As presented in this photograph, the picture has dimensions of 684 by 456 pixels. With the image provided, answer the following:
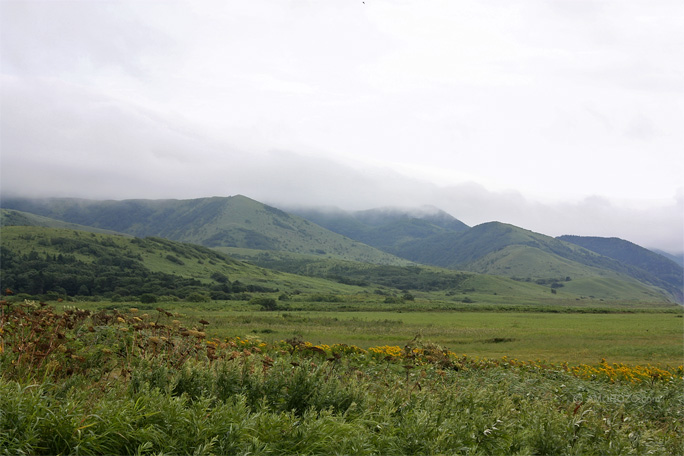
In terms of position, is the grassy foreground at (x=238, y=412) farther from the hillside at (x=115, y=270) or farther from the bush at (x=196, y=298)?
the hillside at (x=115, y=270)

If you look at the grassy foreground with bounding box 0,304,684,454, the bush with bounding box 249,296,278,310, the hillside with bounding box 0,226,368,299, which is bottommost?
the hillside with bounding box 0,226,368,299

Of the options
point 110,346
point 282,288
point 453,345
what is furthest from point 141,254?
point 110,346

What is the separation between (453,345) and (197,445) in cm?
2873

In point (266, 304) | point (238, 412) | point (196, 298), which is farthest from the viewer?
point (196, 298)

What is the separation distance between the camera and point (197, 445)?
5352 millimetres

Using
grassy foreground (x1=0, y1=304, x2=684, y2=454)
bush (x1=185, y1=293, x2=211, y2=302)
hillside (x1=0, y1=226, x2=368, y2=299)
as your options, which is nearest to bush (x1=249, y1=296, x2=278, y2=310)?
bush (x1=185, y1=293, x2=211, y2=302)

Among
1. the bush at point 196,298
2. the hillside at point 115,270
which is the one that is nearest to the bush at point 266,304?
the bush at point 196,298

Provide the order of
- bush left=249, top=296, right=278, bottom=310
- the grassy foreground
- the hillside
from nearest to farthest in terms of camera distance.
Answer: the grassy foreground → bush left=249, top=296, right=278, bottom=310 → the hillside

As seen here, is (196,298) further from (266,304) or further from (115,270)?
(115,270)

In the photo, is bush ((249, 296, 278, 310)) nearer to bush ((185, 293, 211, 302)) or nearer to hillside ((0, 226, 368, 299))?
bush ((185, 293, 211, 302))

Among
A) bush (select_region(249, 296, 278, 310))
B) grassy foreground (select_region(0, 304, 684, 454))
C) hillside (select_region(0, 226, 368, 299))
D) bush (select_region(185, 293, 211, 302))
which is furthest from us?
hillside (select_region(0, 226, 368, 299))

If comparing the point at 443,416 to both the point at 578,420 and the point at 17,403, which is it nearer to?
the point at 578,420

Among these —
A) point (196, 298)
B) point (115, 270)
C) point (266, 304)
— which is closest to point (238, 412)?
point (266, 304)

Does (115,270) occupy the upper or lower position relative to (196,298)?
lower
